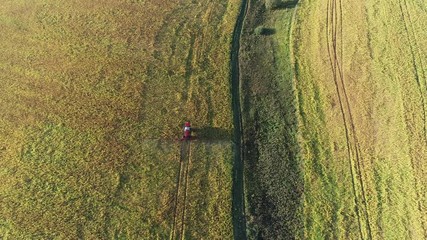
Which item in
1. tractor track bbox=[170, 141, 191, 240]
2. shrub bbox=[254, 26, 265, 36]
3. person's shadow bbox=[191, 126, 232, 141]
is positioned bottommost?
tractor track bbox=[170, 141, 191, 240]

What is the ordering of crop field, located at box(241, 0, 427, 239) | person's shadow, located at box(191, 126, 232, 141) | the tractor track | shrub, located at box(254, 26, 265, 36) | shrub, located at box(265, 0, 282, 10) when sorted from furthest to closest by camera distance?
shrub, located at box(265, 0, 282, 10)
shrub, located at box(254, 26, 265, 36)
person's shadow, located at box(191, 126, 232, 141)
crop field, located at box(241, 0, 427, 239)
the tractor track

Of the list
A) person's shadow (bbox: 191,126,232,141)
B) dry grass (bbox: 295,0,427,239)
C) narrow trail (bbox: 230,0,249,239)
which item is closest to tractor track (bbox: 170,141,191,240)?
person's shadow (bbox: 191,126,232,141)

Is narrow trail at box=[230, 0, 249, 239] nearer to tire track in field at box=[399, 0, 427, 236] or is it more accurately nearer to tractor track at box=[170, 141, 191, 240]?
tractor track at box=[170, 141, 191, 240]

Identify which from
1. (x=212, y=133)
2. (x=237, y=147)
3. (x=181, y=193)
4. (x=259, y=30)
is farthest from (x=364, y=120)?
(x=181, y=193)

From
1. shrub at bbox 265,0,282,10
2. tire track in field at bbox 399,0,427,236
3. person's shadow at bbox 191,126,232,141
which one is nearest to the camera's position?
tire track in field at bbox 399,0,427,236

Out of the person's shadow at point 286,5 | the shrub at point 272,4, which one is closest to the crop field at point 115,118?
the shrub at point 272,4

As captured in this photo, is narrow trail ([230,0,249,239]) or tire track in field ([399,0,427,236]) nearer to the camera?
narrow trail ([230,0,249,239])

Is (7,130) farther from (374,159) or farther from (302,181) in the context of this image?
(374,159)

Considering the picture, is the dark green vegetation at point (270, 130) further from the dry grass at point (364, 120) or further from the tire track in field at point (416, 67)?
the tire track in field at point (416, 67)
